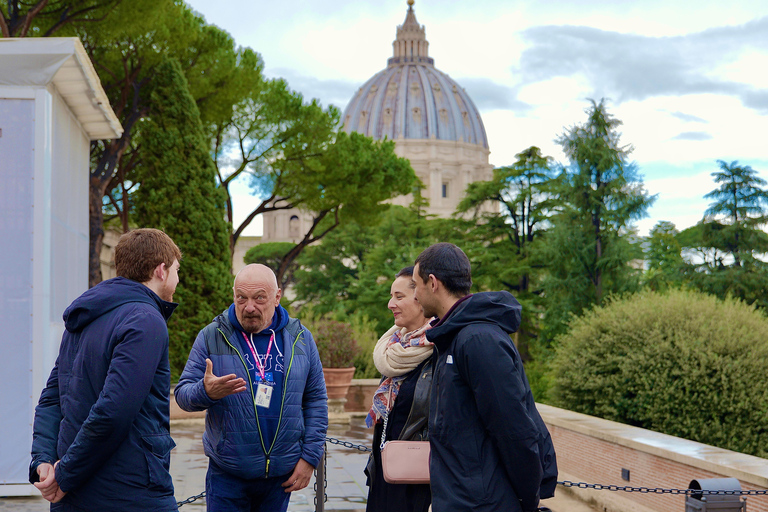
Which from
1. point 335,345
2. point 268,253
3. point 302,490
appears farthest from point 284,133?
point 268,253

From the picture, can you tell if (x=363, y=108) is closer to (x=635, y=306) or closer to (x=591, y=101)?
(x=591, y=101)

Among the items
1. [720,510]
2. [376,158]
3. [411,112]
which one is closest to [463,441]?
[720,510]

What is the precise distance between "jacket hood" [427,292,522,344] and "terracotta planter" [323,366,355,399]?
8802 millimetres

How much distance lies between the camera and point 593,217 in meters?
21.9

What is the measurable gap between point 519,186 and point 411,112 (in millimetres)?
68657

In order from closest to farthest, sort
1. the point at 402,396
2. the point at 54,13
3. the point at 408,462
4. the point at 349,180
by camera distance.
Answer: the point at 408,462, the point at 402,396, the point at 54,13, the point at 349,180

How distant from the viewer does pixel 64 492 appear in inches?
101

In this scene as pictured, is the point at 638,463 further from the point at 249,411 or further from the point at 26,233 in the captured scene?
the point at 26,233

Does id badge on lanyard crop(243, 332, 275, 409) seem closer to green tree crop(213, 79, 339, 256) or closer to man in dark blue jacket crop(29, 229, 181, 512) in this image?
man in dark blue jacket crop(29, 229, 181, 512)

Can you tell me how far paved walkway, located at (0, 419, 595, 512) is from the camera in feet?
19.2

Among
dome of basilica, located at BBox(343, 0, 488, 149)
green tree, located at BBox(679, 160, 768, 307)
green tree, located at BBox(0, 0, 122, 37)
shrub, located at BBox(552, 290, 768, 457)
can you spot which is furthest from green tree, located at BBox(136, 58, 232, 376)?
dome of basilica, located at BBox(343, 0, 488, 149)

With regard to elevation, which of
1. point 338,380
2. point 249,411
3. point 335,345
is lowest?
point 338,380

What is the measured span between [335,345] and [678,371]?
17.4 feet

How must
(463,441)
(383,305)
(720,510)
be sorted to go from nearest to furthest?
(463,441) < (720,510) < (383,305)
